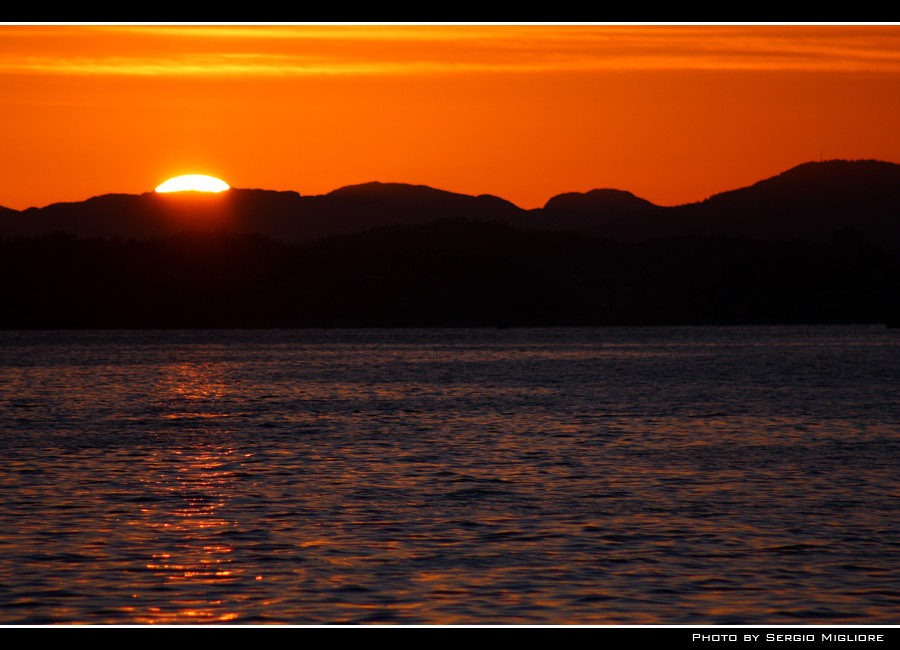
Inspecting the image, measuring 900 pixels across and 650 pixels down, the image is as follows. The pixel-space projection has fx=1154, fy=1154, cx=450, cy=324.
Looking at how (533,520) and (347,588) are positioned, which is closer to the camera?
(347,588)

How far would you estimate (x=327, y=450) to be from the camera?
38219mm

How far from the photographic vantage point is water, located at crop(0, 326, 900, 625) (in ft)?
53.5

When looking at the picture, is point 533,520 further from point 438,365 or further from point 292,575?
point 438,365

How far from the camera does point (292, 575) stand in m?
18.1

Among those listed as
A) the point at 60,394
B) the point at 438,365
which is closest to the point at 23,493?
the point at 60,394

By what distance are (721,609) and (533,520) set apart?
7.90 metres

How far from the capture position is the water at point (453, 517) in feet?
53.5

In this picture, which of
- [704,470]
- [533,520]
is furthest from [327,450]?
[533,520]

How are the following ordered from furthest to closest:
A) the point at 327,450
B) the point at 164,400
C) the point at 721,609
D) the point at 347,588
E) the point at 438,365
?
1. the point at 438,365
2. the point at 164,400
3. the point at 327,450
4. the point at 347,588
5. the point at 721,609

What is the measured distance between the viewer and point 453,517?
23812 mm
